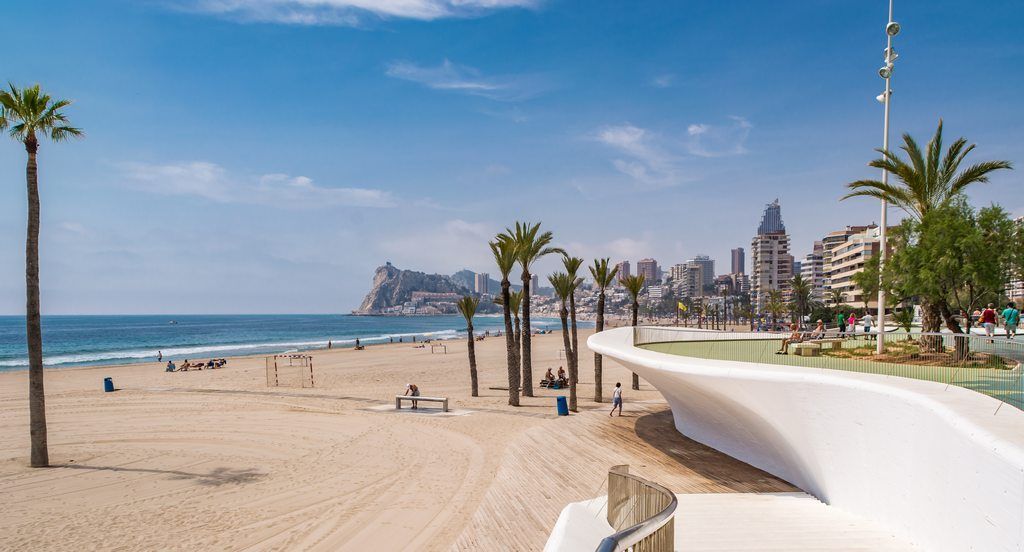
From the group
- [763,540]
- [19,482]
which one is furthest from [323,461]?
[763,540]

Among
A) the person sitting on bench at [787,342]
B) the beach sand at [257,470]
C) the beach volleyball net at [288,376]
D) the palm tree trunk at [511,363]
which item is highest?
the person sitting on bench at [787,342]

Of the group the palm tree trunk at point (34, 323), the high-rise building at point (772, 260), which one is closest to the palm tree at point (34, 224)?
the palm tree trunk at point (34, 323)

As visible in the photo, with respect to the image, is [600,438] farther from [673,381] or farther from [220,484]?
[220,484]

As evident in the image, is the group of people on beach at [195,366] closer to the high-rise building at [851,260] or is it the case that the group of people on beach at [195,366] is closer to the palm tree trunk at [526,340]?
the palm tree trunk at [526,340]

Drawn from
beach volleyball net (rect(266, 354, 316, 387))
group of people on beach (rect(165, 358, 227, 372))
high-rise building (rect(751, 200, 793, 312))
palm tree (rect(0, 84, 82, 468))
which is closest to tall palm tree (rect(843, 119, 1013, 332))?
palm tree (rect(0, 84, 82, 468))

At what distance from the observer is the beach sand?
10008 mm

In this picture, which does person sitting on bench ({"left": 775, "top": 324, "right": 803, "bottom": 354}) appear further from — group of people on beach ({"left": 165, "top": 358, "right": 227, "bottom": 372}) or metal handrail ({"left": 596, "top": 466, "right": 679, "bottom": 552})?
group of people on beach ({"left": 165, "top": 358, "right": 227, "bottom": 372})

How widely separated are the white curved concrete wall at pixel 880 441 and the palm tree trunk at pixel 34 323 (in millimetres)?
16713

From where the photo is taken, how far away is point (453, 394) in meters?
27.4

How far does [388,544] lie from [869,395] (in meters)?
8.60

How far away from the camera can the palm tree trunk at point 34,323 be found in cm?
1427

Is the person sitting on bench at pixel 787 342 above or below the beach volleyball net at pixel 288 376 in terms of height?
above

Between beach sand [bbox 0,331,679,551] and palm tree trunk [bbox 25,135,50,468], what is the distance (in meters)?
0.81

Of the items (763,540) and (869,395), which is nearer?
(763,540)
